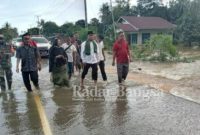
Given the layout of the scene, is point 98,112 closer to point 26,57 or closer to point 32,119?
point 32,119

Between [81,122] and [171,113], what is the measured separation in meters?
1.87

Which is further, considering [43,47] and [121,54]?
[43,47]

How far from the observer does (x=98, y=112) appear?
26.7ft

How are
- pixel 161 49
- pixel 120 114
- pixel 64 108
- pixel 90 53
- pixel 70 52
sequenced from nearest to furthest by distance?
1. pixel 120 114
2. pixel 64 108
3. pixel 90 53
4. pixel 70 52
5. pixel 161 49

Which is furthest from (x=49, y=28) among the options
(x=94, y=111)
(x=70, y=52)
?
(x=94, y=111)

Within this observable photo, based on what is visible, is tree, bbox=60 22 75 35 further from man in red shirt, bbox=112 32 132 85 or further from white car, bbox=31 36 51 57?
man in red shirt, bbox=112 32 132 85

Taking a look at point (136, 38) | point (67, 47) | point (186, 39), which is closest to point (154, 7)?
point (136, 38)

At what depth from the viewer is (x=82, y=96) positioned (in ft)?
33.2

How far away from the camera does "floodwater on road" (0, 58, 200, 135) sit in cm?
679

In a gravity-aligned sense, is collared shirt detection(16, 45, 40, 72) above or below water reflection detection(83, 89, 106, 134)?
above

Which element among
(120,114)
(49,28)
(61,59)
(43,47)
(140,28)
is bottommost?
(120,114)

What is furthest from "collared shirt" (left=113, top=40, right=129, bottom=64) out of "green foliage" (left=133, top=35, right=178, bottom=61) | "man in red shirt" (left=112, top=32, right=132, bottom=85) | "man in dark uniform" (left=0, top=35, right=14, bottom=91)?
"green foliage" (left=133, top=35, right=178, bottom=61)

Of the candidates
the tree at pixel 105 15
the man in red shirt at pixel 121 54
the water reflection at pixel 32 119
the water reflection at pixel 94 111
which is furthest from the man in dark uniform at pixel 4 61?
the tree at pixel 105 15

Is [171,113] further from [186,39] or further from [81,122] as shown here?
[186,39]
